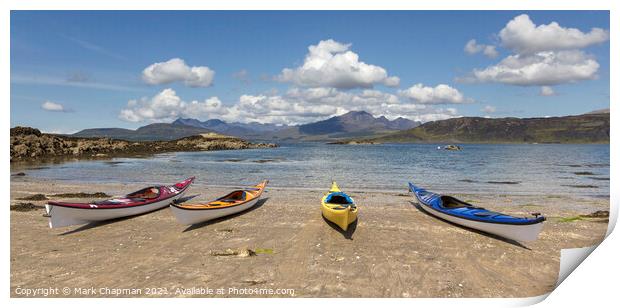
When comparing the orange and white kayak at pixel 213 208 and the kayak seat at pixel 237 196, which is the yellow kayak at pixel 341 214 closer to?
the orange and white kayak at pixel 213 208

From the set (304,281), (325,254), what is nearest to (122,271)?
(304,281)

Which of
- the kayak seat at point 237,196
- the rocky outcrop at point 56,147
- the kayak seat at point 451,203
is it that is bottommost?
the kayak seat at point 451,203

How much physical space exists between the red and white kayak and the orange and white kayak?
370 cm

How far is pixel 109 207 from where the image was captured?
15.1m

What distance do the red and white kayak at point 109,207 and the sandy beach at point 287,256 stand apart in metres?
0.46

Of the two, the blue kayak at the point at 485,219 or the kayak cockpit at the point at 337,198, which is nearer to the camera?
the blue kayak at the point at 485,219

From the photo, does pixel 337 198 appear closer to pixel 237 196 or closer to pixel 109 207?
pixel 237 196

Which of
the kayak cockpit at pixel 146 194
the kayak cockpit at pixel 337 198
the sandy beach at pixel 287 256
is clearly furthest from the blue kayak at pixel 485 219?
the kayak cockpit at pixel 146 194

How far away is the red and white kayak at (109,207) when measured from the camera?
1304 cm

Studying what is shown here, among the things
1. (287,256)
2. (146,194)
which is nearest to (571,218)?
(287,256)

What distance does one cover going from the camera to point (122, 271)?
9.82 metres

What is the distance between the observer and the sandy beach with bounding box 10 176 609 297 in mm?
8953

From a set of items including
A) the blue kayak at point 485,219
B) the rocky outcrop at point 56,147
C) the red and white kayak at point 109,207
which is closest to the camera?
the blue kayak at point 485,219

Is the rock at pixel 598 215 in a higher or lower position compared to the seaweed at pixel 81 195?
lower
